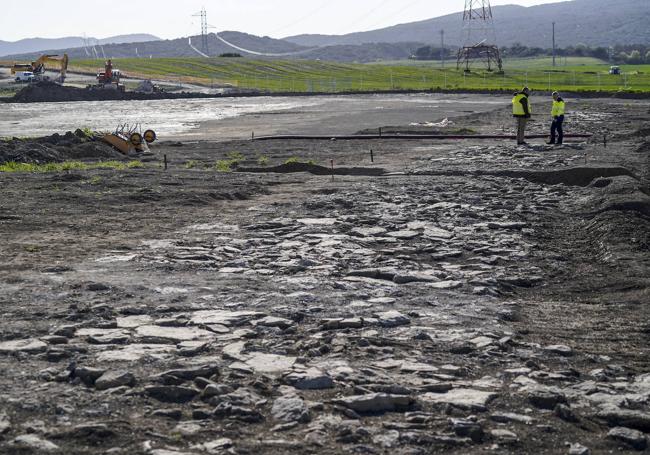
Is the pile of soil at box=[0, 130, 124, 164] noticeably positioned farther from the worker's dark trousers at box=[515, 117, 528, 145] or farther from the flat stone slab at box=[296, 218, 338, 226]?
the flat stone slab at box=[296, 218, 338, 226]

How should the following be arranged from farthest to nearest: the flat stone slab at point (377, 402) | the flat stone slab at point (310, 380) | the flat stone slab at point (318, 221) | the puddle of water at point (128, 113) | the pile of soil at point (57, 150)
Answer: the puddle of water at point (128, 113), the pile of soil at point (57, 150), the flat stone slab at point (318, 221), the flat stone slab at point (310, 380), the flat stone slab at point (377, 402)

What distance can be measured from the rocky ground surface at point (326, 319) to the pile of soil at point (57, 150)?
6528 millimetres

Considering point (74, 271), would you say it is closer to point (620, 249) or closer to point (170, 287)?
point (170, 287)

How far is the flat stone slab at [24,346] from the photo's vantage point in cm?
905

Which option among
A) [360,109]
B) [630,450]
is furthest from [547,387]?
[360,109]

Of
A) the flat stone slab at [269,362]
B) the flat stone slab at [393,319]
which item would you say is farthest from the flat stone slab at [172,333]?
the flat stone slab at [393,319]

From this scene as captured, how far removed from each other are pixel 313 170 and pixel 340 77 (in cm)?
8517

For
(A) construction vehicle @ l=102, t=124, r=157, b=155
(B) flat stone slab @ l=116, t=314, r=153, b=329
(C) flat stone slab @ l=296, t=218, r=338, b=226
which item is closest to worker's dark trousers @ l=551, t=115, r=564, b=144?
(A) construction vehicle @ l=102, t=124, r=157, b=155

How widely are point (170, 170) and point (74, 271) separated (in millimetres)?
12466

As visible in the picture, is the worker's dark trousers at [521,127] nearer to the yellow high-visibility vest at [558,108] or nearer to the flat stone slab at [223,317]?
the yellow high-visibility vest at [558,108]

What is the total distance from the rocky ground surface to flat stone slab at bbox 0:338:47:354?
0.02 m

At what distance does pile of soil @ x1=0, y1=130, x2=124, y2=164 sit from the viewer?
89.2 feet

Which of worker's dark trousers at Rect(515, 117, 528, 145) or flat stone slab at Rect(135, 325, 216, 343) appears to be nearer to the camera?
flat stone slab at Rect(135, 325, 216, 343)

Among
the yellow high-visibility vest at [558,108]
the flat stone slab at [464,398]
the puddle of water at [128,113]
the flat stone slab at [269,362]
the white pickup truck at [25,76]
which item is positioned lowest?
the puddle of water at [128,113]
